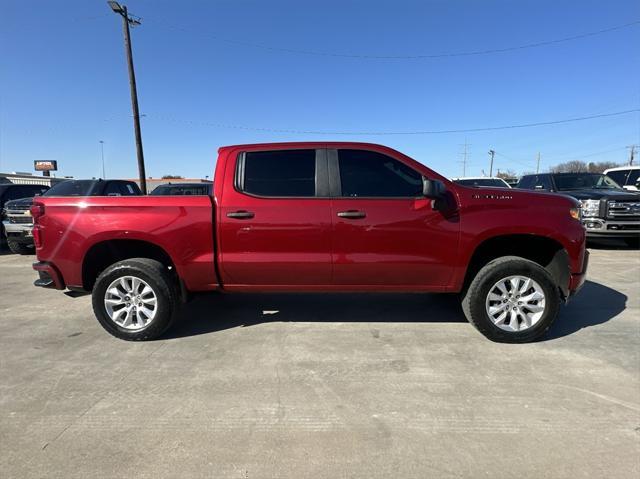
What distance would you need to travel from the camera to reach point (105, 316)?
12.9ft

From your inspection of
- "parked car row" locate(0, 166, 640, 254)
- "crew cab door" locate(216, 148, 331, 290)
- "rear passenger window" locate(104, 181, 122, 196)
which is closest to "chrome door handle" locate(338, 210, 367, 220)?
"crew cab door" locate(216, 148, 331, 290)

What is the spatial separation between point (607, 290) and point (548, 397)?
12.4ft

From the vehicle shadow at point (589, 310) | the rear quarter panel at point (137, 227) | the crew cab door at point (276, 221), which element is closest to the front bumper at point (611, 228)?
the vehicle shadow at point (589, 310)

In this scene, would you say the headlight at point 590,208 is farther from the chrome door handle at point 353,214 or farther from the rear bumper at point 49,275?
the rear bumper at point 49,275

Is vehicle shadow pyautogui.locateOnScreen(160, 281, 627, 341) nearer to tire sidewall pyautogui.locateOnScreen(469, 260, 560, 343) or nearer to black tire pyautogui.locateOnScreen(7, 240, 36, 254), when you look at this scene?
tire sidewall pyautogui.locateOnScreen(469, 260, 560, 343)

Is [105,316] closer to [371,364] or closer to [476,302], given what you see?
[371,364]

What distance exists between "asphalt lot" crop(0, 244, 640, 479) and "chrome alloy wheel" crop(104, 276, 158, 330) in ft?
0.96

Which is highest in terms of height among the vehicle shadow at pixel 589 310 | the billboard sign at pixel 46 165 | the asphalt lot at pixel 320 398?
the billboard sign at pixel 46 165

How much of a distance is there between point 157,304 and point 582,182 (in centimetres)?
1127

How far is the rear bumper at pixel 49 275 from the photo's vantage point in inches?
157

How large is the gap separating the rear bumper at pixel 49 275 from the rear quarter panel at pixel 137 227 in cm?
12

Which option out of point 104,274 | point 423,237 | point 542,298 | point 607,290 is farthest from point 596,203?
point 104,274

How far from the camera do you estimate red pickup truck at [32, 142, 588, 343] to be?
377cm

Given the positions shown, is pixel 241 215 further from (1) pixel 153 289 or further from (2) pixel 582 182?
(2) pixel 582 182
